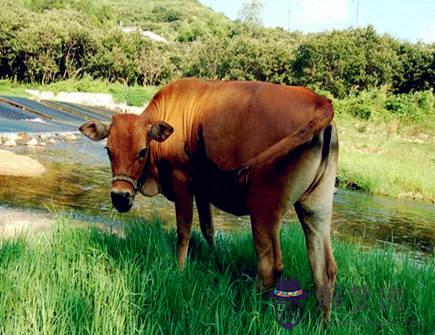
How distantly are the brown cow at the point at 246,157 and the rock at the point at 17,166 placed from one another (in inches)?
359

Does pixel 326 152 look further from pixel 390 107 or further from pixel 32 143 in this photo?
pixel 390 107

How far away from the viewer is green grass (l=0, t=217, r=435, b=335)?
367 centimetres

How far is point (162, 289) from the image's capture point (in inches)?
166

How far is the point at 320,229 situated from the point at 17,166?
11.0 metres

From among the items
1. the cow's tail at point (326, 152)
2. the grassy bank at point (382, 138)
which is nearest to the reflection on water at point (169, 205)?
the grassy bank at point (382, 138)

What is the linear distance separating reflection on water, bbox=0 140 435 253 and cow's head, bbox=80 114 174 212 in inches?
175

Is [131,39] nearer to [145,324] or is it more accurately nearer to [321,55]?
[321,55]

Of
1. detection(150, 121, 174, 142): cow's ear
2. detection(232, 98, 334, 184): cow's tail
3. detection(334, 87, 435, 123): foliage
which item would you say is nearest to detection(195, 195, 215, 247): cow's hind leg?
detection(150, 121, 174, 142): cow's ear

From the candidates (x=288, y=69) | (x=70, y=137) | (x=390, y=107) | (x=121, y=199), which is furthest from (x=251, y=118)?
(x=288, y=69)

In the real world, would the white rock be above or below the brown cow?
below

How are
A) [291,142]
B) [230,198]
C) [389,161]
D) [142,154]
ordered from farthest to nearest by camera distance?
1. [389,161]
2. [142,154]
3. [230,198]
4. [291,142]

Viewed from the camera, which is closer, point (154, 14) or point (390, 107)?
point (390, 107)

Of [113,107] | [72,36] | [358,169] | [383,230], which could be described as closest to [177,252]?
[383,230]

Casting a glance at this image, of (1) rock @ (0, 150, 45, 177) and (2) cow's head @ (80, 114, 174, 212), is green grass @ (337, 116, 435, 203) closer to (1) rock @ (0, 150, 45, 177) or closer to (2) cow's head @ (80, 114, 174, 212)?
(1) rock @ (0, 150, 45, 177)
